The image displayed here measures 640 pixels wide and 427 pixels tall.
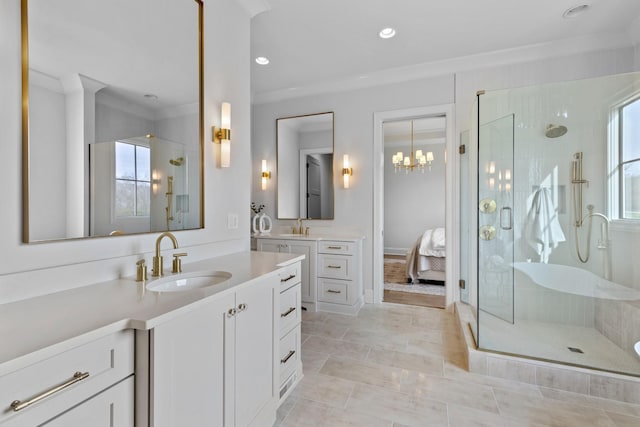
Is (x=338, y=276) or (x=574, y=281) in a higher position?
(x=574, y=281)

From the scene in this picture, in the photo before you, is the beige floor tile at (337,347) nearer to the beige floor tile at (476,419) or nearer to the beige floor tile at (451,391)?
the beige floor tile at (451,391)

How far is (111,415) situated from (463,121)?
11.8 ft

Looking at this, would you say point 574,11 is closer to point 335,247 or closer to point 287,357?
point 335,247

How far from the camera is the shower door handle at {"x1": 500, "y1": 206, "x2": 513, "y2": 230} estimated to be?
254 cm

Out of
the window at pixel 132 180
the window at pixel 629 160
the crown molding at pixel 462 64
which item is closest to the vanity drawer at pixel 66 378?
the window at pixel 132 180

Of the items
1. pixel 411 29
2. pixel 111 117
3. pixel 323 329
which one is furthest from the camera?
pixel 323 329

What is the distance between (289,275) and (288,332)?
0.36 m

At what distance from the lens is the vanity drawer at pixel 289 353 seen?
5.78 ft

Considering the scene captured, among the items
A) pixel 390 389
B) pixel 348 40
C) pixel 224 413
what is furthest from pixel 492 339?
pixel 348 40

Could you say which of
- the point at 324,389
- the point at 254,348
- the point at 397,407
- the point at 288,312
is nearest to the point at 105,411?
the point at 254,348

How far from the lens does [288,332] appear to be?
183 centimetres

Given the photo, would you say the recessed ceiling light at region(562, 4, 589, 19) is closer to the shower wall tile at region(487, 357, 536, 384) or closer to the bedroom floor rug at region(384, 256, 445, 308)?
the shower wall tile at region(487, 357, 536, 384)

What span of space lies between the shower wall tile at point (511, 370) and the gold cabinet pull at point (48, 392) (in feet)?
7.75

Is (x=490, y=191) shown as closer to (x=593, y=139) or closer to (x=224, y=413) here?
(x=593, y=139)
